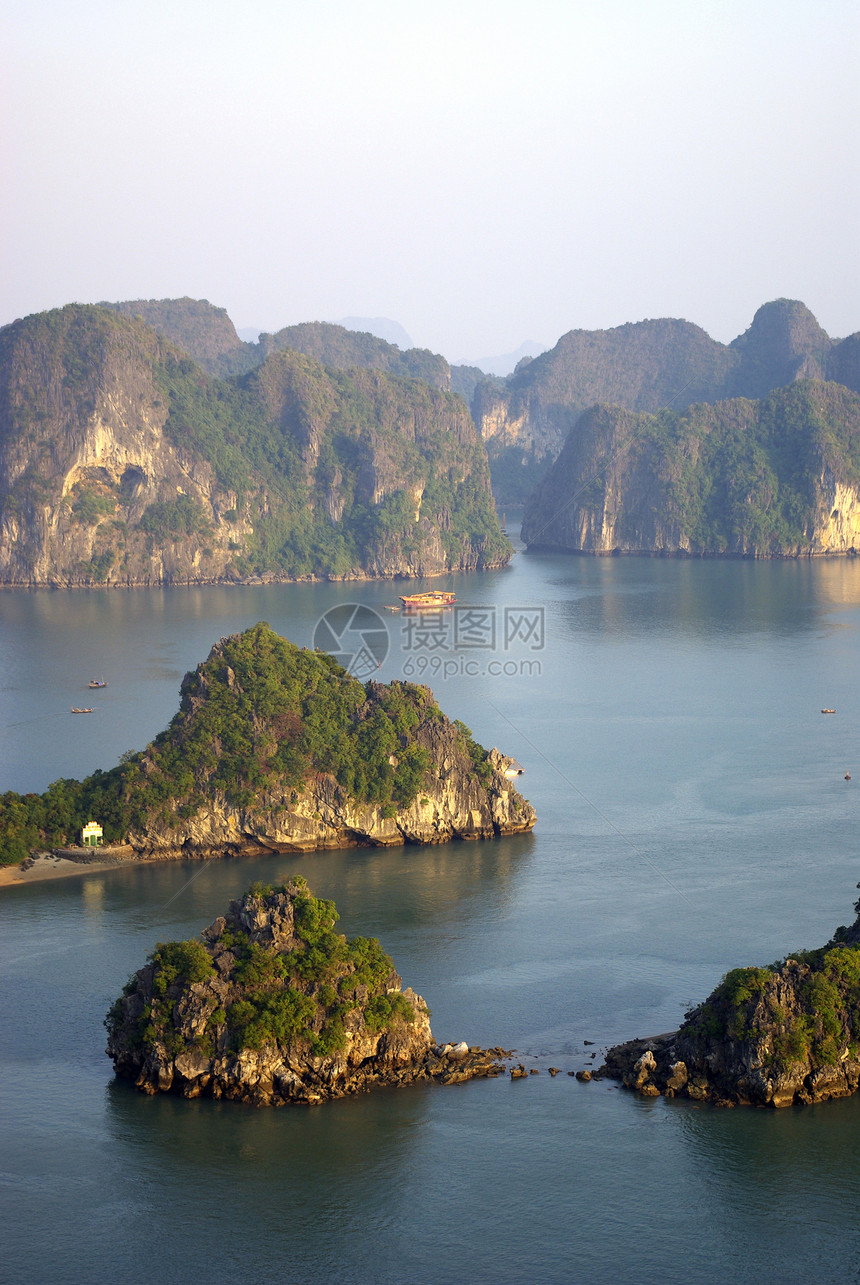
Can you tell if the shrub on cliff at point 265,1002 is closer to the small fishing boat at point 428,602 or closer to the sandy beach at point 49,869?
the sandy beach at point 49,869

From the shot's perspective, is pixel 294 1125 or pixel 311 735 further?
pixel 311 735

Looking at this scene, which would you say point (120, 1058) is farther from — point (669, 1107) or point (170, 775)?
point (170, 775)

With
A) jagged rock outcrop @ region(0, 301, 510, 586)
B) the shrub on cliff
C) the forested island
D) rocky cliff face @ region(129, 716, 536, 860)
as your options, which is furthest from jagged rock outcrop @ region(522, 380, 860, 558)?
the shrub on cliff

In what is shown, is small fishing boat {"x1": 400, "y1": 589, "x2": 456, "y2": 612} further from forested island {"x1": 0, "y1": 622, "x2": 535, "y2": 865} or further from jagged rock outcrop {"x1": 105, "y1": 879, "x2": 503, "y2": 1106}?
jagged rock outcrop {"x1": 105, "y1": 879, "x2": 503, "y2": 1106}

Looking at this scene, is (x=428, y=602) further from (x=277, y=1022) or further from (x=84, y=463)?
(x=277, y=1022)

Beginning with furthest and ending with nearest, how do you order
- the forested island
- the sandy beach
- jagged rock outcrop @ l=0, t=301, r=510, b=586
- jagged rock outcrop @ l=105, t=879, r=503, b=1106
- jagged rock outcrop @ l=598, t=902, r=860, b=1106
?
jagged rock outcrop @ l=0, t=301, r=510, b=586
the forested island
the sandy beach
jagged rock outcrop @ l=105, t=879, r=503, b=1106
jagged rock outcrop @ l=598, t=902, r=860, b=1106

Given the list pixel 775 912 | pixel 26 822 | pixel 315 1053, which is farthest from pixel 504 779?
pixel 315 1053
